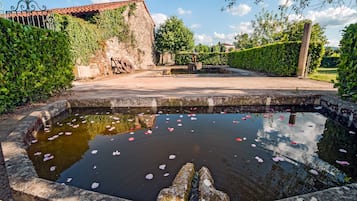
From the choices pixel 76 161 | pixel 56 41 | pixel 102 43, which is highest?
pixel 102 43

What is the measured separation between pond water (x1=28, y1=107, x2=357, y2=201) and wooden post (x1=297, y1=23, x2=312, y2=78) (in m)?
5.61

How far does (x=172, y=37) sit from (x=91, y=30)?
1424 cm

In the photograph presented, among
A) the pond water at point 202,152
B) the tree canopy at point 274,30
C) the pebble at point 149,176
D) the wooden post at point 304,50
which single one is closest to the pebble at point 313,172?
the pond water at point 202,152

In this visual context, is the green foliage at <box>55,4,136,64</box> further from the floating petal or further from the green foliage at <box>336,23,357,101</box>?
the green foliage at <box>336,23,357,101</box>

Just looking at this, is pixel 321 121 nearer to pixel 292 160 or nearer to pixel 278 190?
pixel 292 160

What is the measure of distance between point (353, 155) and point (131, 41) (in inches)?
599

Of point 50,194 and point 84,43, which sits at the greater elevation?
point 84,43

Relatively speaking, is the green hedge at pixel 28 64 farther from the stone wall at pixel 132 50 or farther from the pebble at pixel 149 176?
the stone wall at pixel 132 50

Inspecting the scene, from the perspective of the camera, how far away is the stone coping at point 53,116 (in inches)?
43.3

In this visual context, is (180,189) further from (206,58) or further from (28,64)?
(206,58)

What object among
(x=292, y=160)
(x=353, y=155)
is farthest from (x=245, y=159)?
Answer: (x=353, y=155)

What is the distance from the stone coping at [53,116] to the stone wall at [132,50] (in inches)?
211

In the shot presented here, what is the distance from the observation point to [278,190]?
1.49 metres

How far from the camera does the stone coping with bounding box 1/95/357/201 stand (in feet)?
3.61
